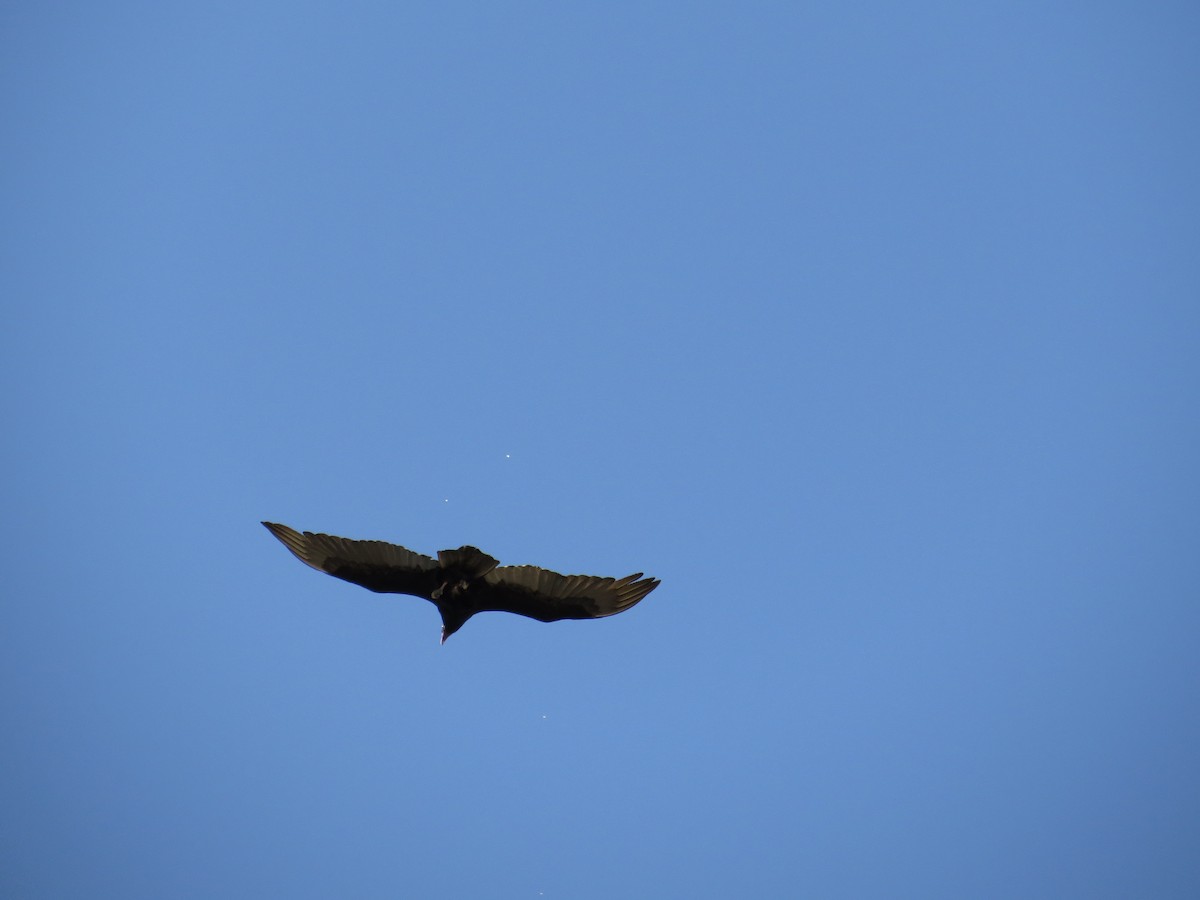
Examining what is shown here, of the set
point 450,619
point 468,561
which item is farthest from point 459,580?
point 450,619

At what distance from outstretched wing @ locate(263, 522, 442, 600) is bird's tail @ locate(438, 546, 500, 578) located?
0.25 metres

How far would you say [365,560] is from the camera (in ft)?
31.8

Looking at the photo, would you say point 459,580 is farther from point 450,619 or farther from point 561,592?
point 561,592

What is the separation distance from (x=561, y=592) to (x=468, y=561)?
4.63 feet

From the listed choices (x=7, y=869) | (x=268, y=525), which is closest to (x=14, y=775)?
(x=7, y=869)

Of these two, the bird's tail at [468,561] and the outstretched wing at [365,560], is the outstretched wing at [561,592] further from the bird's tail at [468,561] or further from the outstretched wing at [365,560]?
the outstretched wing at [365,560]

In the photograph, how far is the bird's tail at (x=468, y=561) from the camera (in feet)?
30.3

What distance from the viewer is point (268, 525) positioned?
32.2ft

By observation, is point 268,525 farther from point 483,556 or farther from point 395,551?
point 483,556

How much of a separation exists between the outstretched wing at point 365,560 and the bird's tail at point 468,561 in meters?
0.25

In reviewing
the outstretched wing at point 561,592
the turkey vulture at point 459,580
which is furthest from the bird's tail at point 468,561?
the outstretched wing at point 561,592

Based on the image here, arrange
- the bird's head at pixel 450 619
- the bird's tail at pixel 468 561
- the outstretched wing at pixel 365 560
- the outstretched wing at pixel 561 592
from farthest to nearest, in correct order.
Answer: the bird's head at pixel 450 619 < the outstretched wing at pixel 561 592 < the outstretched wing at pixel 365 560 < the bird's tail at pixel 468 561

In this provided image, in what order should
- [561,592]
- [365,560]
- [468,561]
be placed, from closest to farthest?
1. [468,561]
2. [365,560]
3. [561,592]

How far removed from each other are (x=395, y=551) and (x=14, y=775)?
327 ft
